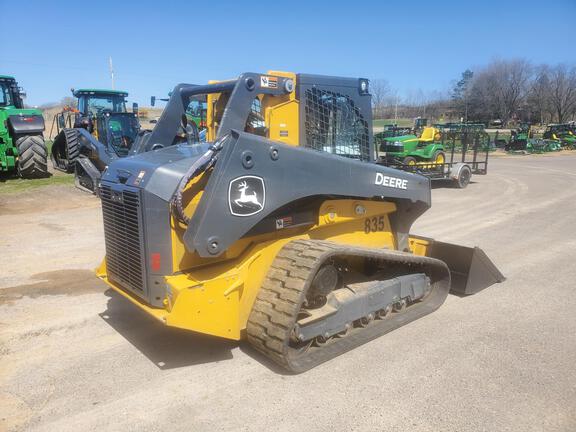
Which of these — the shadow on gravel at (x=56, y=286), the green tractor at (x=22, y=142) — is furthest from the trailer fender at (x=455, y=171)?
the green tractor at (x=22, y=142)

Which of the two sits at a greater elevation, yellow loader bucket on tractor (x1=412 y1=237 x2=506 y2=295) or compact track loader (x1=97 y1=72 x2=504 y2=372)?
compact track loader (x1=97 y1=72 x2=504 y2=372)

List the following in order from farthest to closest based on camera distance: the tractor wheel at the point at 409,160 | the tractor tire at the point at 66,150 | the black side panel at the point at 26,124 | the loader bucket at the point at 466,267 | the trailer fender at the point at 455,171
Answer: the tractor wheel at the point at 409,160, the trailer fender at the point at 455,171, the tractor tire at the point at 66,150, the black side panel at the point at 26,124, the loader bucket at the point at 466,267

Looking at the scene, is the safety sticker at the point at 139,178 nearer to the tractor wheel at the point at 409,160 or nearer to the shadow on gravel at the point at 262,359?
the shadow on gravel at the point at 262,359

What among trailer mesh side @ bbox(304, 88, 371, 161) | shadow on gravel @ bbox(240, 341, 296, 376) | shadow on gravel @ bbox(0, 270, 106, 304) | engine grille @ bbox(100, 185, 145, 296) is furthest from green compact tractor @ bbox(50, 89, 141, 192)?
shadow on gravel @ bbox(240, 341, 296, 376)

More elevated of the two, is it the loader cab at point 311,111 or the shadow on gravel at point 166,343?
the loader cab at point 311,111

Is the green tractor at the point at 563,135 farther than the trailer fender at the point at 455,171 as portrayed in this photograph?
Yes

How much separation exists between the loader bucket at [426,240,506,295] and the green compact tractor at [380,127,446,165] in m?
11.3

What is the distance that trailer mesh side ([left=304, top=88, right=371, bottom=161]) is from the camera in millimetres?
4359

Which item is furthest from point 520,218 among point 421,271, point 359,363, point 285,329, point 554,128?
point 554,128

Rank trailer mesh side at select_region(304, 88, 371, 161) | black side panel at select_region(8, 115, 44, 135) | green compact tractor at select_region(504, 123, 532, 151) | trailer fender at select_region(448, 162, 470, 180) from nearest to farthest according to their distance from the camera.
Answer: trailer mesh side at select_region(304, 88, 371, 161) < black side panel at select_region(8, 115, 44, 135) < trailer fender at select_region(448, 162, 470, 180) < green compact tractor at select_region(504, 123, 532, 151)

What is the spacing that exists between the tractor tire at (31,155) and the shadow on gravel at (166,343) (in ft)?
34.8

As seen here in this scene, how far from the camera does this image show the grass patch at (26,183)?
1227 cm

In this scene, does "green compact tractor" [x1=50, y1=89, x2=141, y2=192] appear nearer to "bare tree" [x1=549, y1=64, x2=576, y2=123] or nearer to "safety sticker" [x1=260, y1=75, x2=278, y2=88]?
"safety sticker" [x1=260, y1=75, x2=278, y2=88]

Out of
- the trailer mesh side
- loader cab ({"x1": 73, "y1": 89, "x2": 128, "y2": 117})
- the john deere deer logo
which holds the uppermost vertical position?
loader cab ({"x1": 73, "y1": 89, "x2": 128, "y2": 117})
